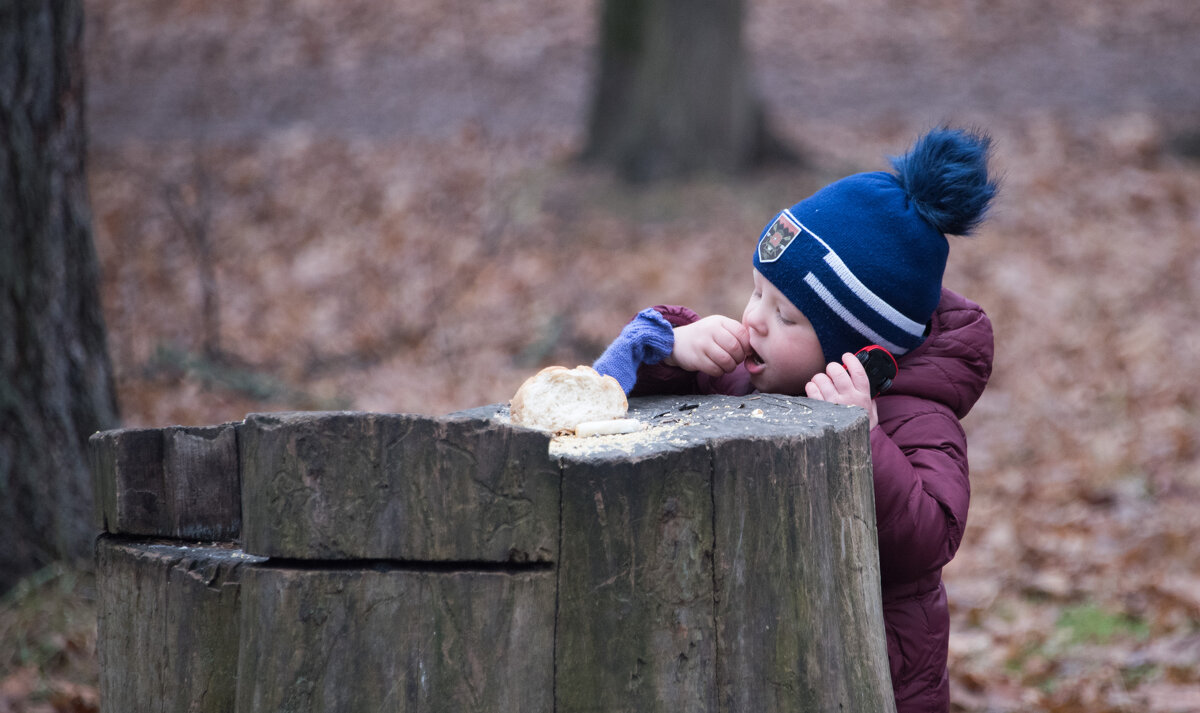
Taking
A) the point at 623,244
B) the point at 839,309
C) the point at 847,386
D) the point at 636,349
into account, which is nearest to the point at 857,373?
the point at 847,386

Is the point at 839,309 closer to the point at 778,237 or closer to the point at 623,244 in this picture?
the point at 778,237

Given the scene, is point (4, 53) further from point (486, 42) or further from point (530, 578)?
point (486, 42)

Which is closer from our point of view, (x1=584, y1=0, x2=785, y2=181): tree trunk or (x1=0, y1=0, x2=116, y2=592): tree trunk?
(x1=0, y1=0, x2=116, y2=592): tree trunk

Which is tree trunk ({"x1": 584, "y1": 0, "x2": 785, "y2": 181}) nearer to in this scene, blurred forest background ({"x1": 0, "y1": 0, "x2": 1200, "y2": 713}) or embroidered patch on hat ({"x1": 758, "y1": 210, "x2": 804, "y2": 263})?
blurred forest background ({"x1": 0, "y1": 0, "x2": 1200, "y2": 713})

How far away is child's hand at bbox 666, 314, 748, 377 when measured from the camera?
244 cm

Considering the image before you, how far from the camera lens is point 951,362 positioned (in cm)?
241

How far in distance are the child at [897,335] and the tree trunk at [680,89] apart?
8284mm

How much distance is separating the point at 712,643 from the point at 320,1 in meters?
18.3

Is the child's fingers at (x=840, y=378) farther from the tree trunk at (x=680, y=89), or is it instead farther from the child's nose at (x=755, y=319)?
the tree trunk at (x=680, y=89)

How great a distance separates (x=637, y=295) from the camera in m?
8.04

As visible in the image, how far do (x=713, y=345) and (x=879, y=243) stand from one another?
431 millimetres

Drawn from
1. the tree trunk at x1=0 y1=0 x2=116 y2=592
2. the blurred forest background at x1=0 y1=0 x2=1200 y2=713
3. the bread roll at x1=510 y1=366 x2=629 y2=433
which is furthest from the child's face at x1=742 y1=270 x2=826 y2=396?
the tree trunk at x1=0 y1=0 x2=116 y2=592

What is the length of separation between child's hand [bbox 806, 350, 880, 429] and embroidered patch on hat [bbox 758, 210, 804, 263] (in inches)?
10.8

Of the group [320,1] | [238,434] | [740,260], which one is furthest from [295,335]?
[320,1]
